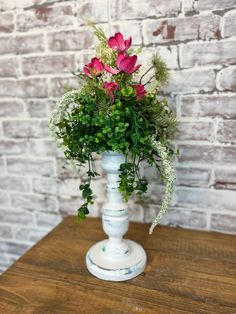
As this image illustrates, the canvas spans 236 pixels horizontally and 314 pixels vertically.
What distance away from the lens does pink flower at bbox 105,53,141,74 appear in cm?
66

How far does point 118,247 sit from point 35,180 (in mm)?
521

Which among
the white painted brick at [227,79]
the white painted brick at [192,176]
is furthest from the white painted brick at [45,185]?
the white painted brick at [227,79]

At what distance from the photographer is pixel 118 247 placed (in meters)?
0.84

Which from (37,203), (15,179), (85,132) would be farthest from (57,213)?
(85,132)

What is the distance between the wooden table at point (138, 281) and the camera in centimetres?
71

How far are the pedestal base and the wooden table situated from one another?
0.06 ft

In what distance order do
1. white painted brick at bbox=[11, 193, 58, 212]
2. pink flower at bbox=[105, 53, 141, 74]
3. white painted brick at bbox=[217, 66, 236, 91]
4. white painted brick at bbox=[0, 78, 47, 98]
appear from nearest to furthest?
pink flower at bbox=[105, 53, 141, 74]
white painted brick at bbox=[217, 66, 236, 91]
white painted brick at bbox=[0, 78, 47, 98]
white painted brick at bbox=[11, 193, 58, 212]

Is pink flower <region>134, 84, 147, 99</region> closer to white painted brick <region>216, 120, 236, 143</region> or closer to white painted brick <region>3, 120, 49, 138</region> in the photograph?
white painted brick <region>216, 120, 236, 143</region>

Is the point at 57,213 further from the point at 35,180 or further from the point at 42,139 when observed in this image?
the point at 42,139

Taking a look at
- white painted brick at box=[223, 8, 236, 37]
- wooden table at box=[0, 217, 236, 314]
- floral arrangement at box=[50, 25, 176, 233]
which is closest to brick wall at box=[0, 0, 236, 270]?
white painted brick at box=[223, 8, 236, 37]

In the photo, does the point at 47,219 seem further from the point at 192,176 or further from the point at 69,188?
the point at 192,176

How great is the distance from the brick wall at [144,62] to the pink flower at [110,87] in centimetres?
32

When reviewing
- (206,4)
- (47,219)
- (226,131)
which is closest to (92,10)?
(206,4)

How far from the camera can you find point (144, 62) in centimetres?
96
